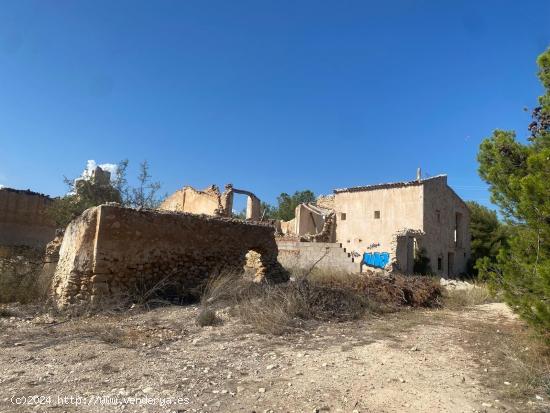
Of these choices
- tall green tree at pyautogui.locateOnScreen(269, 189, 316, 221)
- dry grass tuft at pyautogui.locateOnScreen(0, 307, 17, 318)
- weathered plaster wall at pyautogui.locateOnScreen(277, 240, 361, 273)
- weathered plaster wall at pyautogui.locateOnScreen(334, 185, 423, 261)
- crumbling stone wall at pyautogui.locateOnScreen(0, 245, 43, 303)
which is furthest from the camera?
tall green tree at pyautogui.locateOnScreen(269, 189, 316, 221)

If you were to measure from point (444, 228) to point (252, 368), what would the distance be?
22078 mm

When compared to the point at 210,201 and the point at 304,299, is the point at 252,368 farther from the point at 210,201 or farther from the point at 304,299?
the point at 210,201

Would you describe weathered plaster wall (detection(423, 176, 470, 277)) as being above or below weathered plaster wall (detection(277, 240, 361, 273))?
above

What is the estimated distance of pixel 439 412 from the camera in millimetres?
3928

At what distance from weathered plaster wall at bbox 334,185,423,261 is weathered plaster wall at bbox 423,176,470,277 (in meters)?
0.72

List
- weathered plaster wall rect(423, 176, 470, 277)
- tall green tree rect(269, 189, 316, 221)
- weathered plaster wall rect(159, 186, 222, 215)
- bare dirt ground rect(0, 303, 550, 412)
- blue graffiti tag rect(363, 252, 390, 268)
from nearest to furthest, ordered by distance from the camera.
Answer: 1. bare dirt ground rect(0, 303, 550, 412)
2. blue graffiti tag rect(363, 252, 390, 268)
3. weathered plaster wall rect(423, 176, 470, 277)
4. weathered plaster wall rect(159, 186, 222, 215)
5. tall green tree rect(269, 189, 316, 221)

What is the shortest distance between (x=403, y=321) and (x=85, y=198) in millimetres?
15156

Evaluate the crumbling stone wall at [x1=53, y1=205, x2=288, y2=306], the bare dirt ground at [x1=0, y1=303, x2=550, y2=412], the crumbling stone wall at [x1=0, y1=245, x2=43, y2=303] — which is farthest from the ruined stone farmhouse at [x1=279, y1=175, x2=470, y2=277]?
the bare dirt ground at [x1=0, y1=303, x2=550, y2=412]

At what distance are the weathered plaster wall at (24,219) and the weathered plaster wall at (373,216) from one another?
57.2 ft

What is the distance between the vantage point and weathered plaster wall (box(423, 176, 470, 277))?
22.9 meters

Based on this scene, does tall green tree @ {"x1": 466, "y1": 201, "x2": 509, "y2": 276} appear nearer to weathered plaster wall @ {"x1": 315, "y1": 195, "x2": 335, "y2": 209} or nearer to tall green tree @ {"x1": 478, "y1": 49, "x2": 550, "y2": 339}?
weathered plaster wall @ {"x1": 315, "y1": 195, "x2": 335, "y2": 209}

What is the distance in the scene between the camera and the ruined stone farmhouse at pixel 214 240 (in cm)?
927

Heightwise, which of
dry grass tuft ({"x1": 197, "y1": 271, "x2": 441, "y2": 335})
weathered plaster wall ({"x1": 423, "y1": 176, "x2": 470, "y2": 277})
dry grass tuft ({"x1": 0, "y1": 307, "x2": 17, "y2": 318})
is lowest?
dry grass tuft ({"x1": 0, "y1": 307, "x2": 17, "y2": 318})

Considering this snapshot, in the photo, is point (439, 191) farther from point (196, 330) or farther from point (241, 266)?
point (196, 330)
